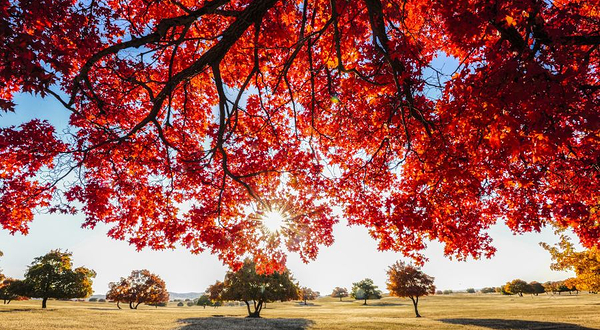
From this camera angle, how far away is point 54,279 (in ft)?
157

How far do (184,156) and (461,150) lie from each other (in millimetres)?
8925

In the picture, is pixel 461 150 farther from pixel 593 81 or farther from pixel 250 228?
pixel 250 228

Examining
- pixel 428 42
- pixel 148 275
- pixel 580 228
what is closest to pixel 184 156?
pixel 428 42

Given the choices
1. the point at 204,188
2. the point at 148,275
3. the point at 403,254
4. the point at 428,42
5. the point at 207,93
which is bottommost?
the point at 148,275

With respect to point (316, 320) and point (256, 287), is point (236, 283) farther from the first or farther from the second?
point (316, 320)

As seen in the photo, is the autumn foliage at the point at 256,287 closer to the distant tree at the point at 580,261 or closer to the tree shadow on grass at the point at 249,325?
the tree shadow on grass at the point at 249,325

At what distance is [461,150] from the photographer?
762 centimetres

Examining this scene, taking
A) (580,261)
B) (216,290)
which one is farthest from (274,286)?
(580,261)

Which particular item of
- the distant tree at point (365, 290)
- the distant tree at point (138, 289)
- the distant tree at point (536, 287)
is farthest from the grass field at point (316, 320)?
the distant tree at point (536, 287)

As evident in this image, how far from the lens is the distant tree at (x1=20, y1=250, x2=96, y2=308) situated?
153ft

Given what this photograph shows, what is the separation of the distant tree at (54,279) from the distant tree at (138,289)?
7536 mm

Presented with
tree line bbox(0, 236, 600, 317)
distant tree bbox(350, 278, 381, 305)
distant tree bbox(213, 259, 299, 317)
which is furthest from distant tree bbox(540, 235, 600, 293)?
distant tree bbox(350, 278, 381, 305)

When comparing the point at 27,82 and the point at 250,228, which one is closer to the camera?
the point at 27,82

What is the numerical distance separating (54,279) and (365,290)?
86.0 m
